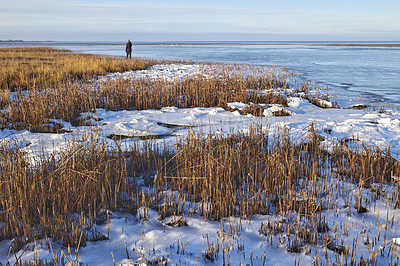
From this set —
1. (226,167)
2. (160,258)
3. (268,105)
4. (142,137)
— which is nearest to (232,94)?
(268,105)

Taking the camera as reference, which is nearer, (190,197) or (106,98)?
(190,197)

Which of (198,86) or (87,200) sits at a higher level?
(198,86)

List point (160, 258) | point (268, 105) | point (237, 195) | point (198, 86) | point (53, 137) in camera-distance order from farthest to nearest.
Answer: point (198, 86)
point (268, 105)
point (53, 137)
point (237, 195)
point (160, 258)

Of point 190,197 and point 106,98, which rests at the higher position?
point 106,98

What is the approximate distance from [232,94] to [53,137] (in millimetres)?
6037

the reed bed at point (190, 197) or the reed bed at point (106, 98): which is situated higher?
the reed bed at point (106, 98)

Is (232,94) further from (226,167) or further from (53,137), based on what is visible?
(226,167)

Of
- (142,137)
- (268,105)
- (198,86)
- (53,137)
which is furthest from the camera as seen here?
(198,86)

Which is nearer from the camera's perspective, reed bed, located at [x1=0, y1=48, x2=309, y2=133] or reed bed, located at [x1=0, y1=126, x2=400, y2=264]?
reed bed, located at [x1=0, y1=126, x2=400, y2=264]

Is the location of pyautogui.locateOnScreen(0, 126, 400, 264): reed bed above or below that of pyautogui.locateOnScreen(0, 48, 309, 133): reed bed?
below

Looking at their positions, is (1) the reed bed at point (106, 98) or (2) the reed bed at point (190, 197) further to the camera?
(1) the reed bed at point (106, 98)

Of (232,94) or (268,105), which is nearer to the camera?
(268,105)

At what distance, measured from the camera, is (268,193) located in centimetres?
454

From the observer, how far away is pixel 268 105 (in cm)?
1048
